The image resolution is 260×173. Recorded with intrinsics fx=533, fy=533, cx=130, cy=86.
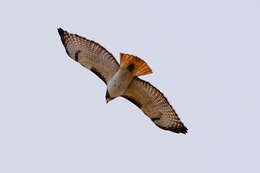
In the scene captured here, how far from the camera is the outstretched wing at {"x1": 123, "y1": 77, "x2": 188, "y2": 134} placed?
464 inches

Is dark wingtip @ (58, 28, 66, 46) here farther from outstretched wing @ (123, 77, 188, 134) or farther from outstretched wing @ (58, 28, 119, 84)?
outstretched wing @ (123, 77, 188, 134)

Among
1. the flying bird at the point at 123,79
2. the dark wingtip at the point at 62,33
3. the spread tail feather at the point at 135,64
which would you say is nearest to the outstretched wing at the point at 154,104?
the flying bird at the point at 123,79

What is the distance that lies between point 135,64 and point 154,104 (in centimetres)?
137

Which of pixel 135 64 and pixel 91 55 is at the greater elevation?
pixel 91 55

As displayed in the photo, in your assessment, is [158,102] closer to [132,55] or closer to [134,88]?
[134,88]

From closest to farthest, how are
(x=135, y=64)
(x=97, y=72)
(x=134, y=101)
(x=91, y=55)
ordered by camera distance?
(x=135, y=64), (x=91, y=55), (x=97, y=72), (x=134, y=101)

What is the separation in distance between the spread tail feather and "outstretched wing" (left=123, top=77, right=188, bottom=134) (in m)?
0.41

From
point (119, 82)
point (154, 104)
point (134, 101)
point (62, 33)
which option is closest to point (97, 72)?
point (119, 82)

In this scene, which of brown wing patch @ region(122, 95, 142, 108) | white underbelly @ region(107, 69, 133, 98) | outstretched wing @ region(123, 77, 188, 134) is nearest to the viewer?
white underbelly @ region(107, 69, 133, 98)

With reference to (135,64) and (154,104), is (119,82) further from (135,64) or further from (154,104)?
(154,104)

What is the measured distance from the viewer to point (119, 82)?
456 inches


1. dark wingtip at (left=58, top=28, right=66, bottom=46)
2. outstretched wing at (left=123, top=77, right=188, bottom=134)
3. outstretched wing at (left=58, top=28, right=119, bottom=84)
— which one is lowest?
outstretched wing at (left=123, top=77, right=188, bottom=134)

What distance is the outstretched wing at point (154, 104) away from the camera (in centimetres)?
1178

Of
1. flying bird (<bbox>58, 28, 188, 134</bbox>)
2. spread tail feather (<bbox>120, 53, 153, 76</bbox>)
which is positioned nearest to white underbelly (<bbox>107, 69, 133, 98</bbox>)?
flying bird (<bbox>58, 28, 188, 134</bbox>)
